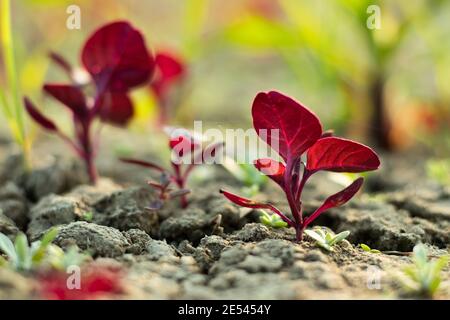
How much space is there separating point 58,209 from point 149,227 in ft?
0.77

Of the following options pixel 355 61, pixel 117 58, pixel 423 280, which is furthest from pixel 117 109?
pixel 355 61

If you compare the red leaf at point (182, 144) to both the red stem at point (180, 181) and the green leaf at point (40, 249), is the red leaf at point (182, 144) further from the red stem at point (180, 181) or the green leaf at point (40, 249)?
the green leaf at point (40, 249)

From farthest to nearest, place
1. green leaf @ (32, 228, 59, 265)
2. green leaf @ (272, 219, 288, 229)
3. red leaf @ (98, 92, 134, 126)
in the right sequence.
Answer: red leaf @ (98, 92, 134, 126), green leaf @ (272, 219, 288, 229), green leaf @ (32, 228, 59, 265)

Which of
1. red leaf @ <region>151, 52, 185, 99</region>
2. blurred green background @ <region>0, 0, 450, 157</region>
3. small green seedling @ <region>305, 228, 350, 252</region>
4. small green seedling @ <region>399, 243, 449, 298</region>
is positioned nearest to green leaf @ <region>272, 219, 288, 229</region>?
small green seedling @ <region>305, 228, 350, 252</region>

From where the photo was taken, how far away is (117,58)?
1721mm

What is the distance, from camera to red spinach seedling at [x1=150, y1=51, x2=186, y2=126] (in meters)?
2.71

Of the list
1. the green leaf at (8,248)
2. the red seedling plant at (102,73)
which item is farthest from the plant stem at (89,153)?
the green leaf at (8,248)

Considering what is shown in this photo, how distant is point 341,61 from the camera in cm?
280

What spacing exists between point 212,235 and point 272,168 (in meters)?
0.26

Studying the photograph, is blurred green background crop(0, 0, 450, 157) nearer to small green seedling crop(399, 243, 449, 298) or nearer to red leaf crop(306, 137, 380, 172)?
red leaf crop(306, 137, 380, 172)

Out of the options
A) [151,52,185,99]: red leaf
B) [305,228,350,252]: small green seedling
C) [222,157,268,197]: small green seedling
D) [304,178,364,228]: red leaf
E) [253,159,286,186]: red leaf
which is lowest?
[305,228,350,252]: small green seedling

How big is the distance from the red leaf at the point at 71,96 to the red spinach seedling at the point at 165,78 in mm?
909

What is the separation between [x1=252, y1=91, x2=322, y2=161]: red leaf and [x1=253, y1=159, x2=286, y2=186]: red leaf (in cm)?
4
